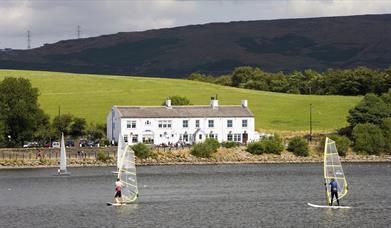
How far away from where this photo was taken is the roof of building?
13556 cm

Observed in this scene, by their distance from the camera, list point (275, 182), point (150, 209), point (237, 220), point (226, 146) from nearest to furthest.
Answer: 1. point (237, 220)
2. point (150, 209)
3. point (275, 182)
4. point (226, 146)

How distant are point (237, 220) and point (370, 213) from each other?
9.34m

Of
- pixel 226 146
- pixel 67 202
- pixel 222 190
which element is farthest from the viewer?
pixel 226 146

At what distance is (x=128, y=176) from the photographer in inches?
2630

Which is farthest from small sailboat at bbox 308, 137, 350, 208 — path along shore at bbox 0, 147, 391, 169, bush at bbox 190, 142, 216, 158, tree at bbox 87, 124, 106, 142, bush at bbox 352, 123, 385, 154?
tree at bbox 87, 124, 106, 142

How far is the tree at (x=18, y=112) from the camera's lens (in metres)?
130

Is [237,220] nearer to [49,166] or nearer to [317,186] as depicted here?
[317,186]

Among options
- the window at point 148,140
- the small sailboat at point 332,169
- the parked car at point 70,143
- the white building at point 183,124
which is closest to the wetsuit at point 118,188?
the small sailboat at point 332,169

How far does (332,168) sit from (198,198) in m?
13.9

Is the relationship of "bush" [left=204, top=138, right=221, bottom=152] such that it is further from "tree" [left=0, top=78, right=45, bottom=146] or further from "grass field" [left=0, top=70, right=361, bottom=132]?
"grass field" [left=0, top=70, right=361, bottom=132]

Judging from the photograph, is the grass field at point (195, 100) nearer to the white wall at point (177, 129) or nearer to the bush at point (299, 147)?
the white wall at point (177, 129)

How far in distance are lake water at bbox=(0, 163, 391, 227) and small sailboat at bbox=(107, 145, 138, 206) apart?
145cm

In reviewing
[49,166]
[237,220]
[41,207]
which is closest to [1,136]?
[49,166]

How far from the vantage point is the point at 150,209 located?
213 feet
